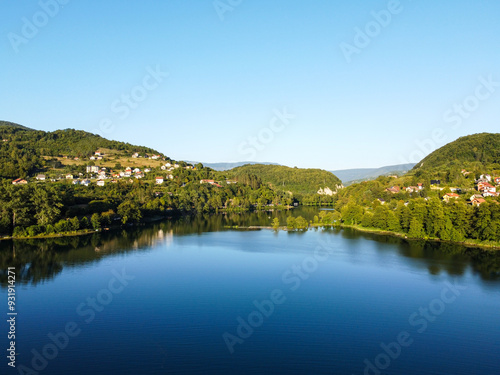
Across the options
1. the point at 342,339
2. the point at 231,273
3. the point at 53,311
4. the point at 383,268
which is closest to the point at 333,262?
the point at 383,268

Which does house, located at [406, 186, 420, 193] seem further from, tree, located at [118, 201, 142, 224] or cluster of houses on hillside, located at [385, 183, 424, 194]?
tree, located at [118, 201, 142, 224]

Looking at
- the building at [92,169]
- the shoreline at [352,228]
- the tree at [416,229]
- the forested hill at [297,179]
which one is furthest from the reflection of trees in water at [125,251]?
the forested hill at [297,179]

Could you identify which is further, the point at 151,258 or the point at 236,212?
the point at 236,212

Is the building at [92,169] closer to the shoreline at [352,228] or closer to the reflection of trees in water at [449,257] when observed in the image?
the shoreline at [352,228]

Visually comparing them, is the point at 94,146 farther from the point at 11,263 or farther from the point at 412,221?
the point at 412,221

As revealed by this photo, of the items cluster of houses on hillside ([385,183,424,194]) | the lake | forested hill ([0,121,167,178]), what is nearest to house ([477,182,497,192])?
cluster of houses on hillside ([385,183,424,194])

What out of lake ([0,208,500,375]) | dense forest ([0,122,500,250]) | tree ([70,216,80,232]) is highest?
dense forest ([0,122,500,250])

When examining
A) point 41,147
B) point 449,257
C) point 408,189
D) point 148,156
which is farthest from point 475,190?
point 41,147
